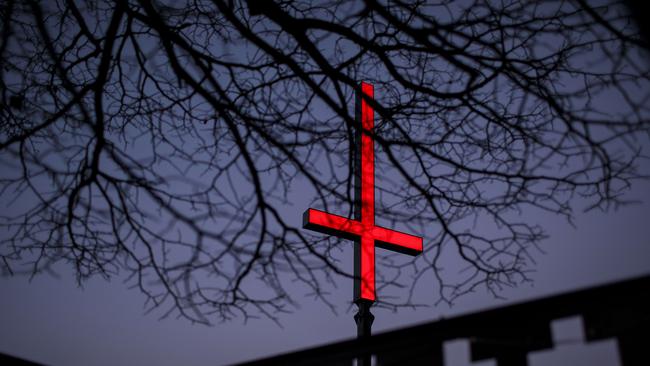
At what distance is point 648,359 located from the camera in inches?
51.9

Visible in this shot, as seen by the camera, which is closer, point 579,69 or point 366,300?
point 579,69

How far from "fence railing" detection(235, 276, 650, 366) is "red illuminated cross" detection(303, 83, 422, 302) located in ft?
7.08

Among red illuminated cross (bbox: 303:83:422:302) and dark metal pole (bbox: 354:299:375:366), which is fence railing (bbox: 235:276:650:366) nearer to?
red illuminated cross (bbox: 303:83:422:302)

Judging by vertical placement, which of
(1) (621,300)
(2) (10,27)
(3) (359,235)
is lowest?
(1) (621,300)

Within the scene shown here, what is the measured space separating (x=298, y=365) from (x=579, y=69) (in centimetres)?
307

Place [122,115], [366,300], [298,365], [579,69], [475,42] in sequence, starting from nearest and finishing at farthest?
[298,365]
[475,42]
[579,69]
[122,115]
[366,300]

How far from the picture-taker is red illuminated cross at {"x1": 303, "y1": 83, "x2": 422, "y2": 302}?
417cm

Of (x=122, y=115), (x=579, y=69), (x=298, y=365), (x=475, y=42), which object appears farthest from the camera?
(x=122, y=115)

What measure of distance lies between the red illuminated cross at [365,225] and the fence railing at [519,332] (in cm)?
216

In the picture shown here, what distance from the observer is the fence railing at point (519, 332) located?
132 cm

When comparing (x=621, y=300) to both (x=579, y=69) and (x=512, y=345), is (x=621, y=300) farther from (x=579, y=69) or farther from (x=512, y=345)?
(x=579, y=69)

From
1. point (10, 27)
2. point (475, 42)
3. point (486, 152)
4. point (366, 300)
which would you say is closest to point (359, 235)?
point (366, 300)

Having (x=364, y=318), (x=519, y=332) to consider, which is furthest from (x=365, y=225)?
(x=519, y=332)

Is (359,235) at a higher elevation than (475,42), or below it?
below
